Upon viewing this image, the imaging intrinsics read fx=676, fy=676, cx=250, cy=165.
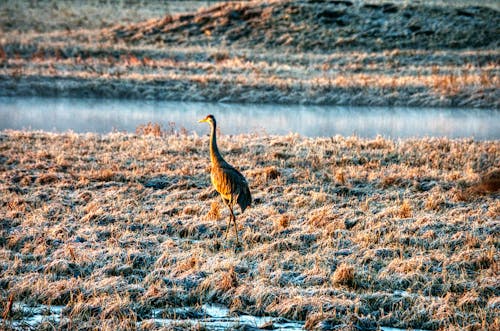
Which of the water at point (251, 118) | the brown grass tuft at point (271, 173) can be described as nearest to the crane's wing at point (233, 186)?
Result: the brown grass tuft at point (271, 173)

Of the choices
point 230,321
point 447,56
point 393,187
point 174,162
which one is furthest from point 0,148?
point 447,56

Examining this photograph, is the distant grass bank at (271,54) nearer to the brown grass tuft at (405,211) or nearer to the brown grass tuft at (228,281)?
the brown grass tuft at (405,211)

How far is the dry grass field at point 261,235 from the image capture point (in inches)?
285

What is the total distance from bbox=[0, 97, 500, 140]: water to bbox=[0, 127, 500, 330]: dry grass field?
352 centimetres

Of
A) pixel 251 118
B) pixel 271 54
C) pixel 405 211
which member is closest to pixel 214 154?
pixel 405 211

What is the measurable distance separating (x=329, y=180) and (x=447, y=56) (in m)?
19.9

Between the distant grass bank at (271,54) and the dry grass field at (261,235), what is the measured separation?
28.5 ft

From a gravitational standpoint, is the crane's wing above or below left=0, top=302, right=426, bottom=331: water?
above

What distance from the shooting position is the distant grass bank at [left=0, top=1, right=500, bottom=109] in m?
24.0

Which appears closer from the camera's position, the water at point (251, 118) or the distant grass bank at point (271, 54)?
the water at point (251, 118)

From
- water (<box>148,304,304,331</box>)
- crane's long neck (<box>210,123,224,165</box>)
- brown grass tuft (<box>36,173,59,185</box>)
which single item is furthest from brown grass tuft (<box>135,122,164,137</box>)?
water (<box>148,304,304,331</box>)

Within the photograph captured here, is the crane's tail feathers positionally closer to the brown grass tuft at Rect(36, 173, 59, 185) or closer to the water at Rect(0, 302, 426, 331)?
the water at Rect(0, 302, 426, 331)

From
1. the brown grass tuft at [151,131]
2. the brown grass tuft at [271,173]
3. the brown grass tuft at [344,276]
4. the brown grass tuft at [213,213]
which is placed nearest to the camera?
the brown grass tuft at [344,276]

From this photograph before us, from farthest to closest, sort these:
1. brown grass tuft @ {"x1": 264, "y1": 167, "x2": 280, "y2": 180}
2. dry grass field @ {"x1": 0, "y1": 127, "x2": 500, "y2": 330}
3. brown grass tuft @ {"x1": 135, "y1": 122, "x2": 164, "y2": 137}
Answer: brown grass tuft @ {"x1": 135, "y1": 122, "x2": 164, "y2": 137}, brown grass tuft @ {"x1": 264, "y1": 167, "x2": 280, "y2": 180}, dry grass field @ {"x1": 0, "y1": 127, "x2": 500, "y2": 330}
